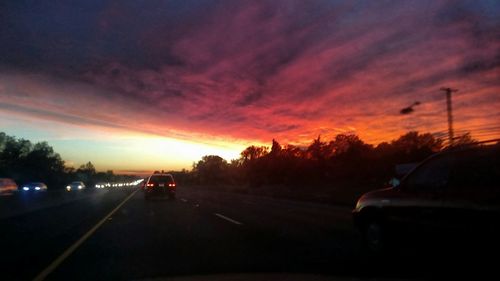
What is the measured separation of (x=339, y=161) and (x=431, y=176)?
7303cm

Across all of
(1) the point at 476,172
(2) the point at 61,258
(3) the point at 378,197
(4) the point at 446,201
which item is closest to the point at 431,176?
(4) the point at 446,201

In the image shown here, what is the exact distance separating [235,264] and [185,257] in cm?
139

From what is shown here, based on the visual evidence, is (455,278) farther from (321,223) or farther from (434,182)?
(321,223)

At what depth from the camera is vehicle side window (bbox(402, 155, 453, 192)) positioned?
7.41 meters

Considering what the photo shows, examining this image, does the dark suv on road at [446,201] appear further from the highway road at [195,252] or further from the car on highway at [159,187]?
the car on highway at [159,187]

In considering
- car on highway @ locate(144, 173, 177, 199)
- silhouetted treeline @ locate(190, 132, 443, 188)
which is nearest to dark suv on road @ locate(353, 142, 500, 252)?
car on highway @ locate(144, 173, 177, 199)

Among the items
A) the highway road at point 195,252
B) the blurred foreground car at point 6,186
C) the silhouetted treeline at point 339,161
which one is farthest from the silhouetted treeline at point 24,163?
the highway road at point 195,252

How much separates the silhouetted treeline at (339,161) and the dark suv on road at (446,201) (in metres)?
37.3

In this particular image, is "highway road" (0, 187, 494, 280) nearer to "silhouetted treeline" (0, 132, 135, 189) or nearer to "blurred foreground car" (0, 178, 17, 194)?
"blurred foreground car" (0, 178, 17, 194)

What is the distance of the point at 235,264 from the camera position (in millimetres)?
8805

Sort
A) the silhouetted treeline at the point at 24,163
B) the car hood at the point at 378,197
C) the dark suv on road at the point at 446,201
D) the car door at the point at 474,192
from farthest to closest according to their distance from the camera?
1. the silhouetted treeline at the point at 24,163
2. the car hood at the point at 378,197
3. the dark suv on road at the point at 446,201
4. the car door at the point at 474,192

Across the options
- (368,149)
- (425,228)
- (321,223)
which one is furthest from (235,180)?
(425,228)

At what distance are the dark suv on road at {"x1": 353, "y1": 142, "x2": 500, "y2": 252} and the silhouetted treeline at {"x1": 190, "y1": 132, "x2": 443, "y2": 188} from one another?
122ft

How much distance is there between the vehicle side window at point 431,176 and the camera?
7.41m
